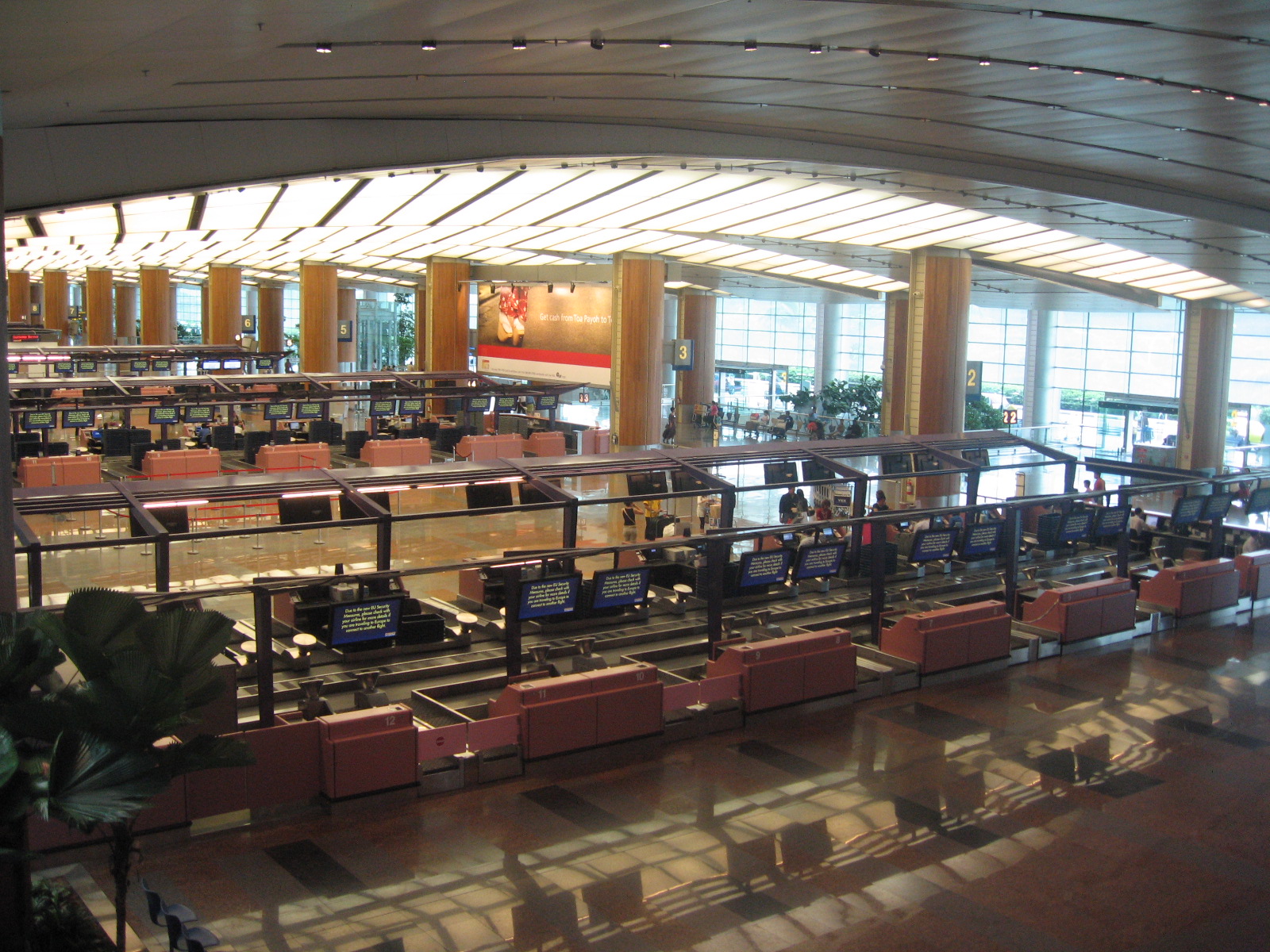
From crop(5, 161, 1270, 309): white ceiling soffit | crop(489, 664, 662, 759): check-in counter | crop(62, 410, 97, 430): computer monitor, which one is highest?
crop(5, 161, 1270, 309): white ceiling soffit

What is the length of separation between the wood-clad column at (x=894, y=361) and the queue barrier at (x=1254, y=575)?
15.4 metres

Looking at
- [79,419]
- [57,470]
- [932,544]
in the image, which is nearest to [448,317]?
[79,419]

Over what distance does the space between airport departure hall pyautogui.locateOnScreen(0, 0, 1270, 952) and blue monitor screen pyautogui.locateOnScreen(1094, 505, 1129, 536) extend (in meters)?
0.03

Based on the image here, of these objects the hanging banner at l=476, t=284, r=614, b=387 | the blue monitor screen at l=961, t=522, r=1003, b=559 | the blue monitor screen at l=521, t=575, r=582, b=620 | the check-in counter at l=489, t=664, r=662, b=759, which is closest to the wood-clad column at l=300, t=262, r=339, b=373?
the hanging banner at l=476, t=284, r=614, b=387

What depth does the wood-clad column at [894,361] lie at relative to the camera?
3444 centimetres

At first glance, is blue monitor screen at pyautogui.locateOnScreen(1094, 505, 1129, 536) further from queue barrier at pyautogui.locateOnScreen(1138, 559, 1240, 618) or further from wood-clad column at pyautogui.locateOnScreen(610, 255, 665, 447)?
wood-clad column at pyautogui.locateOnScreen(610, 255, 665, 447)

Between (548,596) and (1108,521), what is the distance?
8.98m

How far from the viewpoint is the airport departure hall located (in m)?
6.84

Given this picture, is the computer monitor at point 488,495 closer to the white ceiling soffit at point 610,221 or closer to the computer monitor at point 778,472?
the computer monitor at point 778,472

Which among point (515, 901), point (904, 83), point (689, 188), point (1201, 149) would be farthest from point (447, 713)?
point (689, 188)

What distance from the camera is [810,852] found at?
7.93 m

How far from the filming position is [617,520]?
23438mm

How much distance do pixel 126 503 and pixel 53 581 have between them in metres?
5.44

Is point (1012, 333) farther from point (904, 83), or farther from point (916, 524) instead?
point (904, 83)
